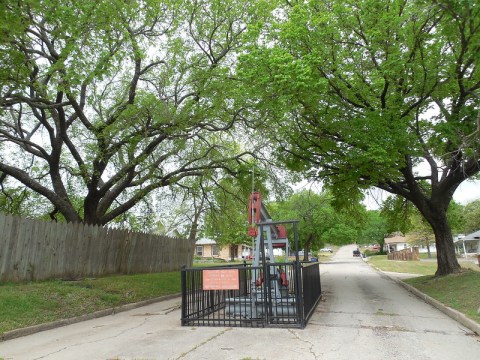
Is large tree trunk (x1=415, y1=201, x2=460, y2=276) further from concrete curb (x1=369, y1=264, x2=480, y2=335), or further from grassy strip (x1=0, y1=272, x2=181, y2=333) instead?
grassy strip (x1=0, y1=272, x2=181, y2=333)

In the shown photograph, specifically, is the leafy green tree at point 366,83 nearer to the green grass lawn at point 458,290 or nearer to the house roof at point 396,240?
the green grass lawn at point 458,290

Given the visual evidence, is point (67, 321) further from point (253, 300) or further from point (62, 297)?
point (253, 300)

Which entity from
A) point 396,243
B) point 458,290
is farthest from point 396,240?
point 458,290

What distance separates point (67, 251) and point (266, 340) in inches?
352

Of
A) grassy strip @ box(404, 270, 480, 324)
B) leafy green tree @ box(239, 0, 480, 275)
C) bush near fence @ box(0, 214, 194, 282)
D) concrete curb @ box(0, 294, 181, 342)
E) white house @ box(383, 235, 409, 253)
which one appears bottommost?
concrete curb @ box(0, 294, 181, 342)

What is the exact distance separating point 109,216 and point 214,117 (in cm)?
643

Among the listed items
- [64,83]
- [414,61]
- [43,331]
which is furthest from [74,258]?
[414,61]

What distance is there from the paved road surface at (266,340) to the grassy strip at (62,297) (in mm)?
626

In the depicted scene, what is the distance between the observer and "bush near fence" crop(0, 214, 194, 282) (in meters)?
11.3

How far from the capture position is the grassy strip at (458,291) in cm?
997

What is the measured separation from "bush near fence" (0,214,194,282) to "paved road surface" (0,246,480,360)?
3305mm

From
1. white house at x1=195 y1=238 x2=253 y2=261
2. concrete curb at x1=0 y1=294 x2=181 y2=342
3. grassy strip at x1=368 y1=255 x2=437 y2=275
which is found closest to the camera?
concrete curb at x1=0 y1=294 x2=181 y2=342

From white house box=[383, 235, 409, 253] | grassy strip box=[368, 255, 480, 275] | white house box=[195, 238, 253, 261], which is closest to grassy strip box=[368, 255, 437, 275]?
grassy strip box=[368, 255, 480, 275]

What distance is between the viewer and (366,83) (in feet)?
47.0
